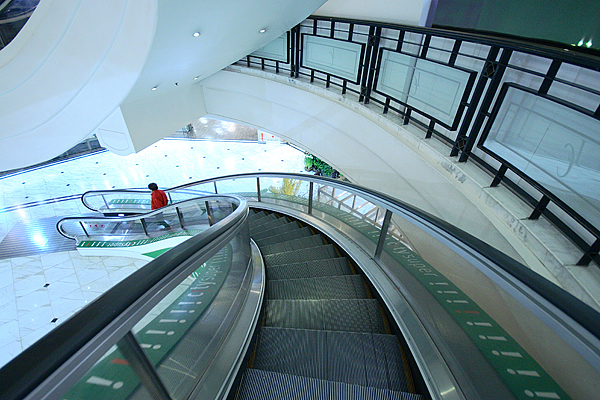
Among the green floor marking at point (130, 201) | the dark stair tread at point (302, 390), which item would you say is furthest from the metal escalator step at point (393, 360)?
the green floor marking at point (130, 201)

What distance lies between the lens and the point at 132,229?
6961mm

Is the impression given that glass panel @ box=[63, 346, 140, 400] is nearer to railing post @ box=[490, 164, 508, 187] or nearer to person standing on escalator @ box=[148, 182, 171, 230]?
railing post @ box=[490, 164, 508, 187]

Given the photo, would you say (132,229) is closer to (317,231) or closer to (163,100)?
(163,100)

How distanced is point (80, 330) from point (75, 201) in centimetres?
1231

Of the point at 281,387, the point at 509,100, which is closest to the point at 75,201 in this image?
the point at 281,387

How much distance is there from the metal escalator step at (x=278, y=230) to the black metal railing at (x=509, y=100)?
2.25m

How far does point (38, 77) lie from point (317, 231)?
18.7ft

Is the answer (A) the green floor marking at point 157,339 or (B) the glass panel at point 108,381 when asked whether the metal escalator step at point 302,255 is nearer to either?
(A) the green floor marking at point 157,339

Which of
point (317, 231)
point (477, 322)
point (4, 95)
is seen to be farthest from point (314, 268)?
point (4, 95)

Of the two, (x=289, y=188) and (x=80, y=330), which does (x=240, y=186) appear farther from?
(x=80, y=330)

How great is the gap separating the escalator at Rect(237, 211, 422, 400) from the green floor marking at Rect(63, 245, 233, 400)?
19.7 inches

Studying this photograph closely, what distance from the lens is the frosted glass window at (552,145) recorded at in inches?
76.9

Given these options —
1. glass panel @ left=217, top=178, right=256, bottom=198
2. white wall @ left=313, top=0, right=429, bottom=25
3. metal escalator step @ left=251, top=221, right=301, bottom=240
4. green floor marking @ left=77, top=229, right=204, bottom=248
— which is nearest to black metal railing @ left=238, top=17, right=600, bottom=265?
white wall @ left=313, top=0, right=429, bottom=25

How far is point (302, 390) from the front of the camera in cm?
143
